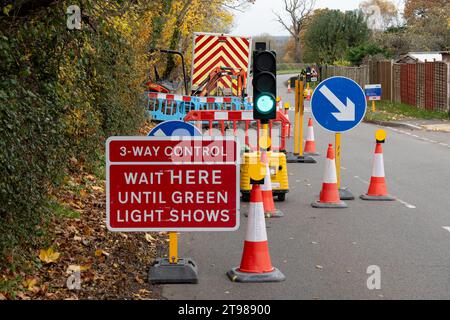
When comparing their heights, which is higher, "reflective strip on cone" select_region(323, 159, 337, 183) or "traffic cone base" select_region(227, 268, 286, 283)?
"reflective strip on cone" select_region(323, 159, 337, 183)

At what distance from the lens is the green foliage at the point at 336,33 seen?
249 ft

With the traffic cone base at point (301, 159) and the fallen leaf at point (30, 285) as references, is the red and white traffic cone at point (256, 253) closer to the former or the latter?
the fallen leaf at point (30, 285)

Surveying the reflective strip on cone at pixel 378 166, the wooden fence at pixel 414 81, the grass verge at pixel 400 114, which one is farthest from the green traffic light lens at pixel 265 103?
the wooden fence at pixel 414 81

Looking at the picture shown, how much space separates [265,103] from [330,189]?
3.14 metres

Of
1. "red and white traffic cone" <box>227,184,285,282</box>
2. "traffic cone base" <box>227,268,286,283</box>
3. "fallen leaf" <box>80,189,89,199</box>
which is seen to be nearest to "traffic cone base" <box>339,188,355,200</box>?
"fallen leaf" <box>80,189,89,199</box>

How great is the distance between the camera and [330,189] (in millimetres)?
11922

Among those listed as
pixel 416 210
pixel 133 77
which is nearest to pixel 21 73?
pixel 416 210

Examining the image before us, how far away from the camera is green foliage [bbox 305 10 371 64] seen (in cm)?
7588

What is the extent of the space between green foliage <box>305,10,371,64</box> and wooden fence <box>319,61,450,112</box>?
84.3ft

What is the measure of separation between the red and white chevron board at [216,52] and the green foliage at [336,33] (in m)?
49.5

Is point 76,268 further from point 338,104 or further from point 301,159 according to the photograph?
point 301,159

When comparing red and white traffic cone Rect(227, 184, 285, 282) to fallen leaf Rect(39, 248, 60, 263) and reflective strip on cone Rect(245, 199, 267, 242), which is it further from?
fallen leaf Rect(39, 248, 60, 263)

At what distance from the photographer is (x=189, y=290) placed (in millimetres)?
7383

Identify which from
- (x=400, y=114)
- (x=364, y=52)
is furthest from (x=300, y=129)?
(x=364, y=52)
